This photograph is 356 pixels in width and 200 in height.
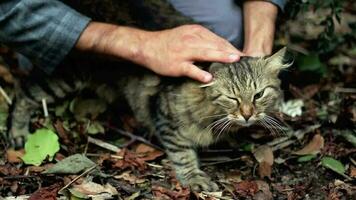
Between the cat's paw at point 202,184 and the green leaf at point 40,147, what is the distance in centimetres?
74

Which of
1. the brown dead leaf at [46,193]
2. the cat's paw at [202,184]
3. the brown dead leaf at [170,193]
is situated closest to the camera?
the brown dead leaf at [46,193]

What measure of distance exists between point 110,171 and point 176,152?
360 millimetres

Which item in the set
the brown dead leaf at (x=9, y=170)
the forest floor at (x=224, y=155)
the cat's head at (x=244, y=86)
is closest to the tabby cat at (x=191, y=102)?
the cat's head at (x=244, y=86)

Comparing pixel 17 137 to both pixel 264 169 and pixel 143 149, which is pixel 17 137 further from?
pixel 264 169

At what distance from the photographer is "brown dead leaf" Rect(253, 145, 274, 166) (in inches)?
121

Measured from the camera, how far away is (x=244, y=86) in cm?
280

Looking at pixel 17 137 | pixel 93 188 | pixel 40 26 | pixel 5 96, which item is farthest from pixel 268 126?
pixel 5 96

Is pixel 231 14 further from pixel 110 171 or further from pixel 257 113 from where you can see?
pixel 110 171

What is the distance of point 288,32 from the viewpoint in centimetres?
409

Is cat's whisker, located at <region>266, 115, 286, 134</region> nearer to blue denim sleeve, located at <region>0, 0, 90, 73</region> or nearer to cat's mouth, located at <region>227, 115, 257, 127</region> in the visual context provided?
cat's mouth, located at <region>227, 115, 257, 127</region>

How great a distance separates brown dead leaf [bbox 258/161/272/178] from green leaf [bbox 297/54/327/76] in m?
0.94

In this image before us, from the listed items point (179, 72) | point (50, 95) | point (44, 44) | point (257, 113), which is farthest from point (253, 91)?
point (50, 95)

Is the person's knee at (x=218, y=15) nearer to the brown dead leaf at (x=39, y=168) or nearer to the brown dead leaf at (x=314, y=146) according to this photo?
the brown dead leaf at (x=314, y=146)

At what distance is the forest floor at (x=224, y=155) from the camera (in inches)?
110
